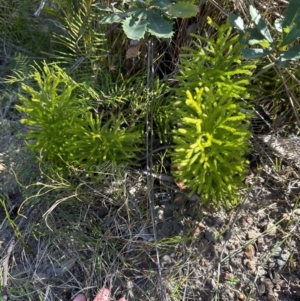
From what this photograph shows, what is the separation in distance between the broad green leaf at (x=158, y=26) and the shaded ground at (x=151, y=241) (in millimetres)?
403

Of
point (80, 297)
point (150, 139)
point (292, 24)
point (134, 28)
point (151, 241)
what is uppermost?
point (292, 24)

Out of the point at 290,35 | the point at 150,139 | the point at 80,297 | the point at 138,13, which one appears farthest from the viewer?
the point at 150,139

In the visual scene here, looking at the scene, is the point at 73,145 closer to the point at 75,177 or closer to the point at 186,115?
the point at 75,177

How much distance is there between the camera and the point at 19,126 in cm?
170

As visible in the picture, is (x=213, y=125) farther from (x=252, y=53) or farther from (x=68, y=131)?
(x=68, y=131)

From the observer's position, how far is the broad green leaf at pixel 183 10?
1.25 meters

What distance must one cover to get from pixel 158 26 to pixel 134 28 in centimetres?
6

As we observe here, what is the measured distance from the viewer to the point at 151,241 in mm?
1455

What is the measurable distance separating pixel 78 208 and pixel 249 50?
2.27ft

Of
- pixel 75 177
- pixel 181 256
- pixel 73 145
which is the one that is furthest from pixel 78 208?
pixel 181 256

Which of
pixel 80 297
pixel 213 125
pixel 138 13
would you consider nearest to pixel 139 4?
pixel 138 13

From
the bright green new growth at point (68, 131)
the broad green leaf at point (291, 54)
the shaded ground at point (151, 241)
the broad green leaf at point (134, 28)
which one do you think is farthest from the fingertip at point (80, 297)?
the broad green leaf at point (291, 54)

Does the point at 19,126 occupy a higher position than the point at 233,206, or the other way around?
the point at 233,206

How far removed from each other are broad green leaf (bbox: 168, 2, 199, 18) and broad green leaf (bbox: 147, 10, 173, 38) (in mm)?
32
